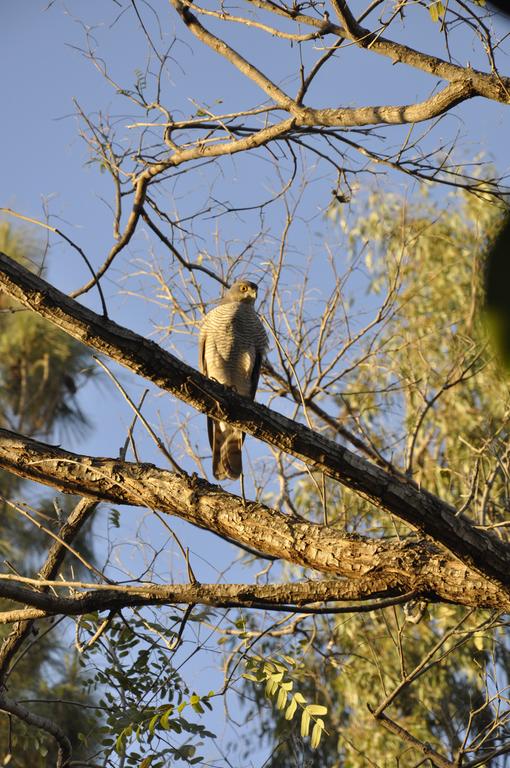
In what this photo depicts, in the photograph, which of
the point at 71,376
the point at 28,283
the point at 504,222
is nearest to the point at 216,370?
the point at 28,283

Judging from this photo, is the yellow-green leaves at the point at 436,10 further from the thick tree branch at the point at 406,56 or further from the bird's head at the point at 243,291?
the bird's head at the point at 243,291

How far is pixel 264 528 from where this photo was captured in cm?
242

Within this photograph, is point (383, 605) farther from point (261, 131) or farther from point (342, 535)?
point (261, 131)

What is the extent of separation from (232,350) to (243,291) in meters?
0.39

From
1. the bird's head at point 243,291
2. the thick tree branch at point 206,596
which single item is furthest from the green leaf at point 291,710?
the bird's head at point 243,291

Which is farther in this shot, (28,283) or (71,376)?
(71,376)

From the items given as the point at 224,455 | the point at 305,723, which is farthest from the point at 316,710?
the point at 224,455

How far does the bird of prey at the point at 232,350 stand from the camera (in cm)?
499

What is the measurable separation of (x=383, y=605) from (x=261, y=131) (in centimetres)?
180

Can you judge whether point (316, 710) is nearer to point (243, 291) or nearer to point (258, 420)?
point (258, 420)

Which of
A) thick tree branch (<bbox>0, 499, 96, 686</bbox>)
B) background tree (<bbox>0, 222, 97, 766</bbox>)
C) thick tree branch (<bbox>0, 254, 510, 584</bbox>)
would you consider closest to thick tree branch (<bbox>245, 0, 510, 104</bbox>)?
thick tree branch (<bbox>0, 254, 510, 584</bbox>)

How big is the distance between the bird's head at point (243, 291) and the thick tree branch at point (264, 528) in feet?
8.87

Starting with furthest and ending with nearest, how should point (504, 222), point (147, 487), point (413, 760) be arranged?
point (413, 760) < point (147, 487) < point (504, 222)

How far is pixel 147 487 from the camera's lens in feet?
8.25
